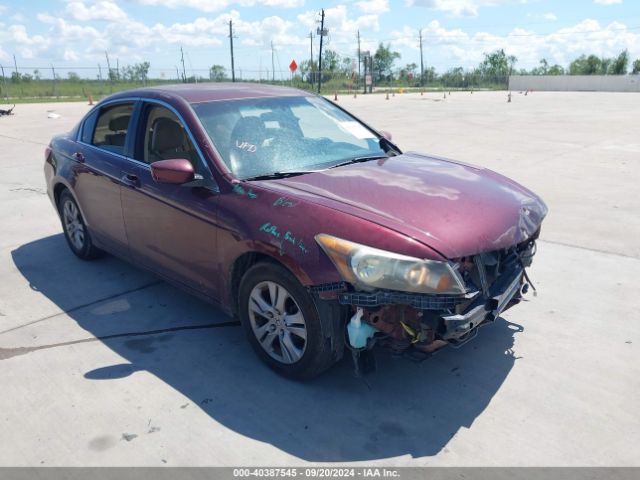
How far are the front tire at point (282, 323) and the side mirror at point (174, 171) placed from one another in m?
0.74

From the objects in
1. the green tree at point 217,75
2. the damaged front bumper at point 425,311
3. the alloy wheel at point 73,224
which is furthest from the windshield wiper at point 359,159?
the green tree at point 217,75

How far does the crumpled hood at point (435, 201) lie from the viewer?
113 inches

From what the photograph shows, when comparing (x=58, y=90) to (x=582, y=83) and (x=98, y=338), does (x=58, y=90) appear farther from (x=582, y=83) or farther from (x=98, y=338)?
(x=582, y=83)

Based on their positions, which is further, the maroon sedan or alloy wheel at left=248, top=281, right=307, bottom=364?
alloy wheel at left=248, top=281, right=307, bottom=364

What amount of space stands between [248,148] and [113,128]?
5.55 feet

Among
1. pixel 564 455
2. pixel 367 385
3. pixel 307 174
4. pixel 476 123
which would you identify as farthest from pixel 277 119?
pixel 476 123

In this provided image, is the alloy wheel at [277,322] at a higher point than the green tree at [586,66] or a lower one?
lower

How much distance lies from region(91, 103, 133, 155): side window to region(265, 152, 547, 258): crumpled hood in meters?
1.77

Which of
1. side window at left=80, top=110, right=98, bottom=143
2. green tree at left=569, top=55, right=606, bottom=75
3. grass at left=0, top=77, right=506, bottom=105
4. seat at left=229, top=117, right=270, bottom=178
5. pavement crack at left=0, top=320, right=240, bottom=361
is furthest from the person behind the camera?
green tree at left=569, top=55, right=606, bottom=75

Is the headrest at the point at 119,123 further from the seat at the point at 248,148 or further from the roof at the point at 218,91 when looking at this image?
the seat at the point at 248,148

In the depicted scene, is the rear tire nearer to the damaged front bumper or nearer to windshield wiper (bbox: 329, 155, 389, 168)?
windshield wiper (bbox: 329, 155, 389, 168)

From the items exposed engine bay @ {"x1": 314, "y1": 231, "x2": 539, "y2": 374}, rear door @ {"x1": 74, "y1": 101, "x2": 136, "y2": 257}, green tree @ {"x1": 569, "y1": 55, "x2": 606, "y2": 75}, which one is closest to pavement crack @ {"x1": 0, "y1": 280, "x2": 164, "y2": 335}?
rear door @ {"x1": 74, "y1": 101, "x2": 136, "y2": 257}

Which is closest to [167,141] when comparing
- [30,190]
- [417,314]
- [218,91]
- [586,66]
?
[218,91]

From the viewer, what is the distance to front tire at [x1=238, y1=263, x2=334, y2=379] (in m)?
3.00
